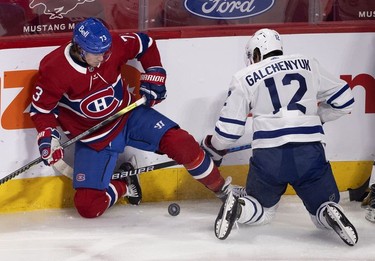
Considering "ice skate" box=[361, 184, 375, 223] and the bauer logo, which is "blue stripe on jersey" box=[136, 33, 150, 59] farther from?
"ice skate" box=[361, 184, 375, 223]

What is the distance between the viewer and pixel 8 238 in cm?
434

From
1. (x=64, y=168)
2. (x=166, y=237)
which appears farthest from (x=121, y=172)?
(x=166, y=237)

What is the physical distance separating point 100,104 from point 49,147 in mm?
317

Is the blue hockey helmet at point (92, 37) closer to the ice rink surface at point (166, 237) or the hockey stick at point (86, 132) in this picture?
the hockey stick at point (86, 132)

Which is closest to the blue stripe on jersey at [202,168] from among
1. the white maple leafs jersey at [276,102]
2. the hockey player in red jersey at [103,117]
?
the hockey player in red jersey at [103,117]

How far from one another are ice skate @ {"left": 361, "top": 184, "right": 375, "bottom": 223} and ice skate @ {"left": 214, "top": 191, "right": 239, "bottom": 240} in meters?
0.68

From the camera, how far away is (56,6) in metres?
4.64

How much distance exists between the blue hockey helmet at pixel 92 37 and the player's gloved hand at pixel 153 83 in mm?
328

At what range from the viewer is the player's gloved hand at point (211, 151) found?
15.2 ft

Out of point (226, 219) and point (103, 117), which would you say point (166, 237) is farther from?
point (103, 117)

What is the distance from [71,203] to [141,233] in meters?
0.54

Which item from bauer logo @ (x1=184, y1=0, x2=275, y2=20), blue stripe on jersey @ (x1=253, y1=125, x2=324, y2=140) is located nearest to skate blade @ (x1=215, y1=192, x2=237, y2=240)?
blue stripe on jersey @ (x1=253, y1=125, x2=324, y2=140)

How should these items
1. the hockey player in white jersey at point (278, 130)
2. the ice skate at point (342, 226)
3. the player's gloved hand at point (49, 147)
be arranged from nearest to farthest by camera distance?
the ice skate at point (342, 226)
the hockey player in white jersey at point (278, 130)
the player's gloved hand at point (49, 147)

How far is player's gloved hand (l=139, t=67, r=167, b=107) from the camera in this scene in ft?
15.0
